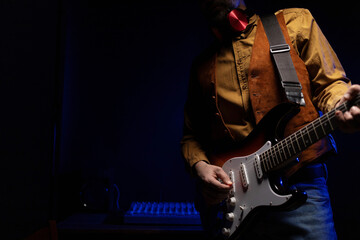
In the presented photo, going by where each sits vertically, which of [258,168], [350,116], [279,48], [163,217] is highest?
[279,48]

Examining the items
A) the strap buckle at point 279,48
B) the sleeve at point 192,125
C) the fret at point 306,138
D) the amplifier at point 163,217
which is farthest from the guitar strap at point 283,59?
the amplifier at point 163,217

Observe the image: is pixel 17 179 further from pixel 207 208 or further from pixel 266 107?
pixel 266 107

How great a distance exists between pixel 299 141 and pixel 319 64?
1.18ft

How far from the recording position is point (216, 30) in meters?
1.33

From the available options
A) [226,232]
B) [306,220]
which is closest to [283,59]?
[306,220]

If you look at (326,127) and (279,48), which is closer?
(326,127)

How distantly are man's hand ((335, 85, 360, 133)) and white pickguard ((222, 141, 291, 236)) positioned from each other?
0.88 feet

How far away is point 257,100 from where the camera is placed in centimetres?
104

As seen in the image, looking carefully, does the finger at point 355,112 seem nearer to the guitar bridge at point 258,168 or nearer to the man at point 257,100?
the man at point 257,100

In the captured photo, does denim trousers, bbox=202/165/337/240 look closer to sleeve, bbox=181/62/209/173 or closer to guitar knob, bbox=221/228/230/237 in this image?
guitar knob, bbox=221/228/230/237

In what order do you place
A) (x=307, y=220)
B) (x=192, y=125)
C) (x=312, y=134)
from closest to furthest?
(x=312, y=134) < (x=307, y=220) < (x=192, y=125)

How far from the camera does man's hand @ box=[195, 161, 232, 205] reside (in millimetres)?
1006

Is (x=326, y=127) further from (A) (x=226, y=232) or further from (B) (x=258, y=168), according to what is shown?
(A) (x=226, y=232)

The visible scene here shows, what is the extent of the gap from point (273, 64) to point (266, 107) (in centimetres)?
18
